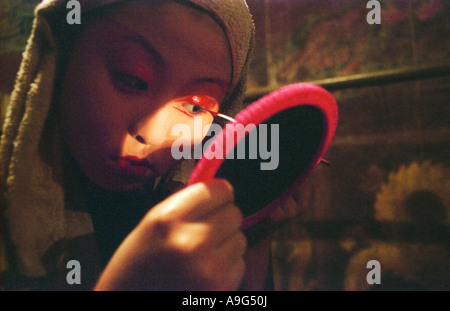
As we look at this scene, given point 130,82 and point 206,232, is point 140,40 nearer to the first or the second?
point 130,82

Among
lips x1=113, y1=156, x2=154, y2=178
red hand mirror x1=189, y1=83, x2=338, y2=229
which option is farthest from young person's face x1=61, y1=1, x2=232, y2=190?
red hand mirror x1=189, y1=83, x2=338, y2=229

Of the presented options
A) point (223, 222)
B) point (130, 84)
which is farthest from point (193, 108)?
point (223, 222)

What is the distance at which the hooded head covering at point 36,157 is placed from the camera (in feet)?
1.45

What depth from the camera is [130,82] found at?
0.46 m

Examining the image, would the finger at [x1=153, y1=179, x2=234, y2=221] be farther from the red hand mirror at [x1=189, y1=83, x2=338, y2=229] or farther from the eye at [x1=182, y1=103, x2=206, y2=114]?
the eye at [x1=182, y1=103, x2=206, y2=114]

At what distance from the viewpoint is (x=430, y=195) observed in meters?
0.71

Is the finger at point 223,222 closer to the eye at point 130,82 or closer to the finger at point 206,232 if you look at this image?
the finger at point 206,232

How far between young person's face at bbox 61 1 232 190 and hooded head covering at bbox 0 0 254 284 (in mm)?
31

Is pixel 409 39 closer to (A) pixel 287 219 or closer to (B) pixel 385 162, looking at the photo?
(B) pixel 385 162

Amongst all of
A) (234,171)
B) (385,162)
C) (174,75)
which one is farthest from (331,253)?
(174,75)

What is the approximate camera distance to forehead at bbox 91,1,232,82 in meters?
0.45

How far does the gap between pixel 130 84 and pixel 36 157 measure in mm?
186

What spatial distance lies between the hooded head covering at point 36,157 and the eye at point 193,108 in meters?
0.16
